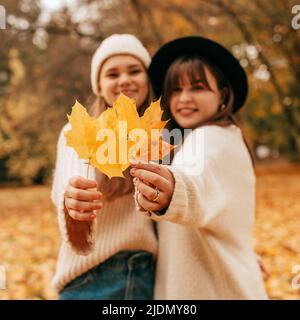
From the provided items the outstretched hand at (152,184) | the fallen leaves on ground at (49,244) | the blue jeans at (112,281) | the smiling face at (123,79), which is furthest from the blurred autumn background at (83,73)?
the outstretched hand at (152,184)

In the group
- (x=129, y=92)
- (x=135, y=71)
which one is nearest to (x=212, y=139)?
(x=129, y=92)

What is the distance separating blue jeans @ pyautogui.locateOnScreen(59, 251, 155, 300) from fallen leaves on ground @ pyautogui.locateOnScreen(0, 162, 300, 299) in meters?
2.14

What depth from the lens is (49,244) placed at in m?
5.75

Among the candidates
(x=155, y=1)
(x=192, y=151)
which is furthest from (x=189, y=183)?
(x=155, y=1)

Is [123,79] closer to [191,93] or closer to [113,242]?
[191,93]

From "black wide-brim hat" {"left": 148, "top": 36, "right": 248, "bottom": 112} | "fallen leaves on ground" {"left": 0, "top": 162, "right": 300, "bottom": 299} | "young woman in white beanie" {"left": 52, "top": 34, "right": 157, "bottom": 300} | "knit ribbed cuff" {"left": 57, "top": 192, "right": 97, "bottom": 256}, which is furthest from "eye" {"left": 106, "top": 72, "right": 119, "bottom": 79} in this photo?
"fallen leaves on ground" {"left": 0, "top": 162, "right": 300, "bottom": 299}

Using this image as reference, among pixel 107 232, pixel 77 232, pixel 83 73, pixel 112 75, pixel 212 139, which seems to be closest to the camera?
pixel 77 232

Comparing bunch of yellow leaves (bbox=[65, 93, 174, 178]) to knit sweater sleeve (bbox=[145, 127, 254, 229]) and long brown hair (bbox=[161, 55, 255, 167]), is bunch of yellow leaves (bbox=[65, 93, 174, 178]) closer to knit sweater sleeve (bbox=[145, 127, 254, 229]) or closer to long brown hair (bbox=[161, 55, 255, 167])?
knit sweater sleeve (bbox=[145, 127, 254, 229])

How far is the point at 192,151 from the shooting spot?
150 centimetres

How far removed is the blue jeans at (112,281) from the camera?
1694 millimetres

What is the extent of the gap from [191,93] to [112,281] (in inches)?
31.9

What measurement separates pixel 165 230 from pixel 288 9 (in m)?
6.41

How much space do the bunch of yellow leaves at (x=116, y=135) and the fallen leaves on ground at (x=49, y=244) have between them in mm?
2936

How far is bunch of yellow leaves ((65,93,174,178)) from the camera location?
1002mm
